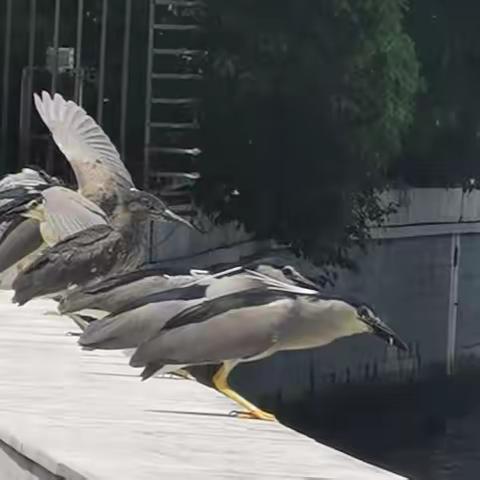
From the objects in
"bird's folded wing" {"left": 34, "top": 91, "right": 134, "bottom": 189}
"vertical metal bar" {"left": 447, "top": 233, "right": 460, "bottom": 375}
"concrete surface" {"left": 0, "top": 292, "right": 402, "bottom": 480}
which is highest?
"bird's folded wing" {"left": 34, "top": 91, "right": 134, "bottom": 189}

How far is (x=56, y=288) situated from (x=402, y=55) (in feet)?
23.1

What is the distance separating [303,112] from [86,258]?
21.3ft

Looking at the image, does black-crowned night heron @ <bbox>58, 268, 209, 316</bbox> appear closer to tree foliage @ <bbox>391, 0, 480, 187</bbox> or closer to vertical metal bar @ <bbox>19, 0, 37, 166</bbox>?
vertical metal bar @ <bbox>19, 0, 37, 166</bbox>

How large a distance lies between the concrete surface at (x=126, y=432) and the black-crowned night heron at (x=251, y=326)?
0.09m

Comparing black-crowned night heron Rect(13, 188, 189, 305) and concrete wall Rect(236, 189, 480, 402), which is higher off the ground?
black-crowned night heron Rect(13, 188, 189, 305)

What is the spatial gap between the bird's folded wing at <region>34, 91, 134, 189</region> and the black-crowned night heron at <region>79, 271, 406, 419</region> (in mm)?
1175

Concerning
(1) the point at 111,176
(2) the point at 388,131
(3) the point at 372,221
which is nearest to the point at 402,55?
(2) the point at 388,131

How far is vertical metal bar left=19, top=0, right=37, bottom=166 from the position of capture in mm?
6852

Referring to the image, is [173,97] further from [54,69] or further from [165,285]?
[165,285]

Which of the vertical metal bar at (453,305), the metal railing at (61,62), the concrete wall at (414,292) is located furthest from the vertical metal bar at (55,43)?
the vertical metal bar at (453,305)

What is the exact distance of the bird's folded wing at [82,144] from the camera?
3471 millimetres

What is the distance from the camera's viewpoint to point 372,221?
34.6 feet

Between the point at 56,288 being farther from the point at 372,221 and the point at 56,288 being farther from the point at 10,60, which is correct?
the point at 372,221

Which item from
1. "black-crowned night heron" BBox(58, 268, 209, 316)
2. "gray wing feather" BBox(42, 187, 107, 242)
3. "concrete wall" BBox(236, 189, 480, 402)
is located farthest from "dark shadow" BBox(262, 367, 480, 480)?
"black-crowned night heron" BBox(58, 268, 209, 316)
